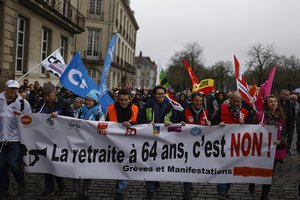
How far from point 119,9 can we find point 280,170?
Result: 128ft

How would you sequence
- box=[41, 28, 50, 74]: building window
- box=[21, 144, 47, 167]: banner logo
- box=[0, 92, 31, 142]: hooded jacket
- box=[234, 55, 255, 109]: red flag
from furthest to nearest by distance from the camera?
box=[41, 28, 50, 74]: building window, box=[234, 55, 255, 109]: red flag, box=[21, 144, 47, 167]: banner logo, box=[0, 92, 31, 142]: hooded jacket

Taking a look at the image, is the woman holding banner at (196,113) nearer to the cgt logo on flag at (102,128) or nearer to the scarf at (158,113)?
the scarf at (158,113)

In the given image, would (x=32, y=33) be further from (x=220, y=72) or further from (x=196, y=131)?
(x=220, y=72)

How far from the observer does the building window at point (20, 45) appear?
1435 cm

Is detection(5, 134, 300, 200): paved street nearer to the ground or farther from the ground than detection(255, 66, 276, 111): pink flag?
nearer to the ground

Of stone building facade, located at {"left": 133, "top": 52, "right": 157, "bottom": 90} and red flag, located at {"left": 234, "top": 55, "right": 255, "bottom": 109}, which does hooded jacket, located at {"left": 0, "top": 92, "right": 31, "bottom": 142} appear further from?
stone building facade, located at {"left": 133, "top": 52, "right": 157, "bottom": 90}

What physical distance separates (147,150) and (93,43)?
3613 centimetres

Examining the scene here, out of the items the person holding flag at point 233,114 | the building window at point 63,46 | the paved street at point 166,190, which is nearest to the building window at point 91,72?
the building window at point 63,46

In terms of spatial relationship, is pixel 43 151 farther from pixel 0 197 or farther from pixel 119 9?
pixel 119 9

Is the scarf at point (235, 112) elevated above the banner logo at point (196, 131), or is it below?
above

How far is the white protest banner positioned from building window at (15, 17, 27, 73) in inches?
408

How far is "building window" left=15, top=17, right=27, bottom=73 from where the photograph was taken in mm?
14352

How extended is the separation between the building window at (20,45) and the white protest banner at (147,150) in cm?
1037

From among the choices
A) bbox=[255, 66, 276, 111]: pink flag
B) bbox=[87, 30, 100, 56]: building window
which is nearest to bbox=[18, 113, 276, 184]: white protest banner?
bbox=[255, 66, 276, 111]: pink flag
